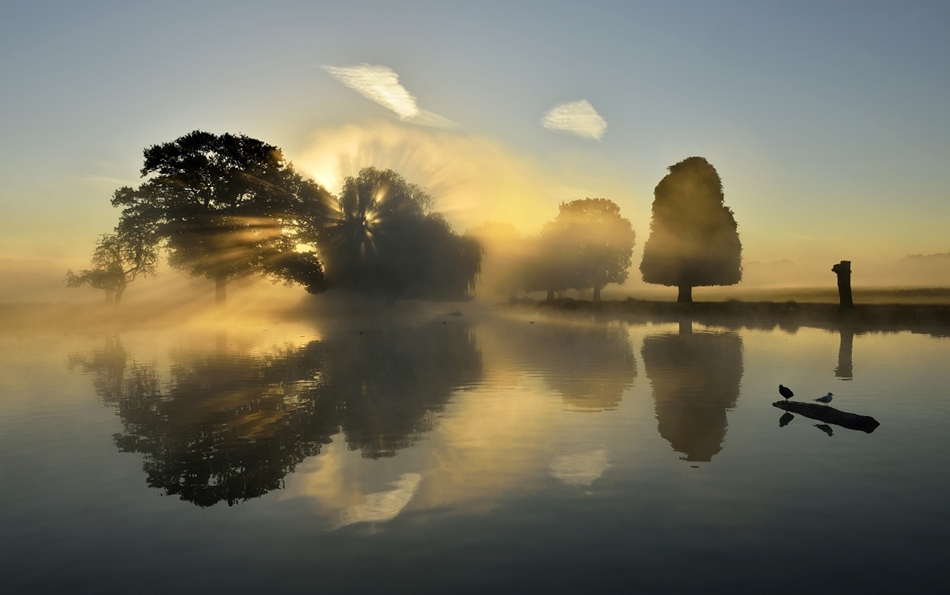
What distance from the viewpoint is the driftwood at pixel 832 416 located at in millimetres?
11492

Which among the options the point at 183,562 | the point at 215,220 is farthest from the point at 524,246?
the point at 183,562

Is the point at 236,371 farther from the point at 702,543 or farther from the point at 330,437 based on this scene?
the point at 702,543

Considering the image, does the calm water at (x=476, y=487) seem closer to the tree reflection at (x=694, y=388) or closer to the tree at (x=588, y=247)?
the tree reflection at (x=694, y=388)

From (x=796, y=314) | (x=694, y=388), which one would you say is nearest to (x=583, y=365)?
(x=694, y=388)

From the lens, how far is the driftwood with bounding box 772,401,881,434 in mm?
11492

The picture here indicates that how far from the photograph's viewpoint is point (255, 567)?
5953 mm

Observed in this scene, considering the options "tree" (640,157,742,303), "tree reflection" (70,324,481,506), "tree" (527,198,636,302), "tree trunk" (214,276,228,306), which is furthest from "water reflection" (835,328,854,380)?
"tree" (527,198,636,302)

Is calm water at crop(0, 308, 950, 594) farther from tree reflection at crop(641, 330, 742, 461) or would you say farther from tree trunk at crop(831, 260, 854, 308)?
tree trunk at crop(831, 260, 854, 308)

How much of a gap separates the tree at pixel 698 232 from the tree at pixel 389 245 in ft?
73.6

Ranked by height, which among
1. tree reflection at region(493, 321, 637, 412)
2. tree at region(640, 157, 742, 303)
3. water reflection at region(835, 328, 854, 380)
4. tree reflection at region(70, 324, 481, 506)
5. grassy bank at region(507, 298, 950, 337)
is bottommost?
tree reflection at region(70, 324, 481, 506)

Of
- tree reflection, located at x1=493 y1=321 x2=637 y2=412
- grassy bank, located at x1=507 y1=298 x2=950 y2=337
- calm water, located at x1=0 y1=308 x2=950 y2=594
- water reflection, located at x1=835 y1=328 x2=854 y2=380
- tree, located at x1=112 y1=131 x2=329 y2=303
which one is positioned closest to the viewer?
calm water, located at x1=0 y1=308 x2=950 y2=594

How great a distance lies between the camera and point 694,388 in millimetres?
16250

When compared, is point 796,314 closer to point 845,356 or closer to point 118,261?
point 845,356

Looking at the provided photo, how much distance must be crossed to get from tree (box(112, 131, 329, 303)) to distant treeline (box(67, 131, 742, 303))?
86mm
